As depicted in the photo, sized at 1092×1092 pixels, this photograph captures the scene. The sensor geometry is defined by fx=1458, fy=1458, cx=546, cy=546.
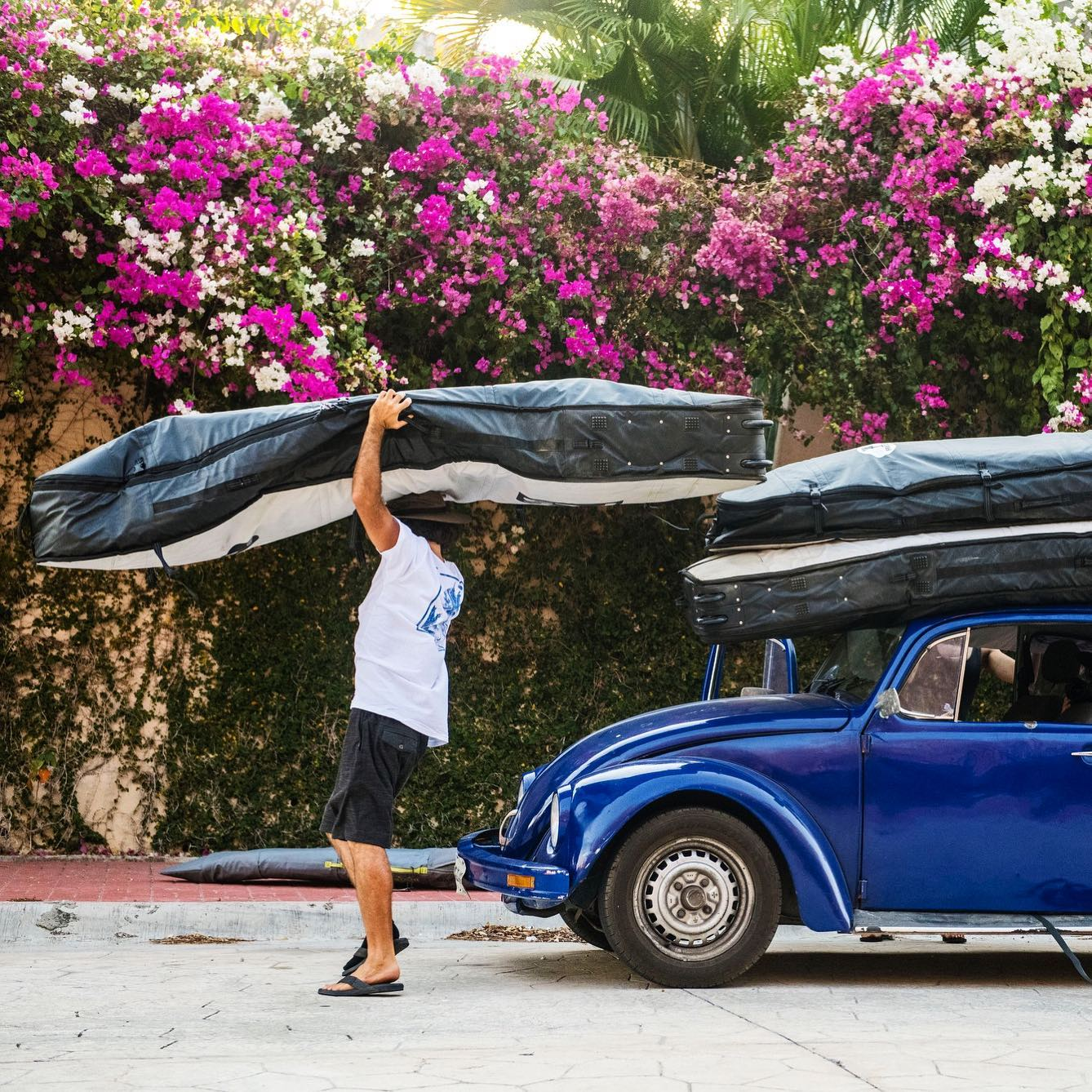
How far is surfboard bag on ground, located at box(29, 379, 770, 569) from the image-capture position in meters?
6.02

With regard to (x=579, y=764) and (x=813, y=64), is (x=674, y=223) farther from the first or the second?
(x=579, y=764)

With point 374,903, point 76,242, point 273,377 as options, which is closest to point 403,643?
point 374,903

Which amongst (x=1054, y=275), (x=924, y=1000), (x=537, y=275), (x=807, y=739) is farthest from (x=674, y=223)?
(x=924, y=1000)

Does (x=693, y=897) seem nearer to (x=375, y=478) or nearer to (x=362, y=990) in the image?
(x=362, y=990)

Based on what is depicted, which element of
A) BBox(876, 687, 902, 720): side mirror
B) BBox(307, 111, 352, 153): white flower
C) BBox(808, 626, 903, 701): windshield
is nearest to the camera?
BBox(876, 687, 902, 720): side mirror

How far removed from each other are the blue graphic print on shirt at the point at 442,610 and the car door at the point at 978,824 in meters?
1.83

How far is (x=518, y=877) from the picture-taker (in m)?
6.04

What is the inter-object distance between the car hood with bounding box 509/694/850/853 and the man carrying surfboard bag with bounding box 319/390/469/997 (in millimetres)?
635

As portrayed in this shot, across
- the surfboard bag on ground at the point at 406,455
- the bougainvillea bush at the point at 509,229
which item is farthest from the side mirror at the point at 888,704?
the bougainvillea bush at the point at 509,229

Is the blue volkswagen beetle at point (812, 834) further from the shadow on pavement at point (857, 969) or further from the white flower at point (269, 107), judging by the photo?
the white flower at point (269, 107)

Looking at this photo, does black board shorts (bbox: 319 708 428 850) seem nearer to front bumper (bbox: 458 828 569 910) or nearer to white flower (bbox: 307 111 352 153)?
front bumper (bbox: 458 828 569 910)

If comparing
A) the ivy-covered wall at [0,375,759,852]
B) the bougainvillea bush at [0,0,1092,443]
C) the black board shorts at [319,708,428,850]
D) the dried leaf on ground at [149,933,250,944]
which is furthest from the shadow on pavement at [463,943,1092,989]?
the bougainvillea bush at [0,0,1092,443]

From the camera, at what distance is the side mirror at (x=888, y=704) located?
20.4 ft

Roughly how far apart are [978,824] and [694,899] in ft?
4.01
